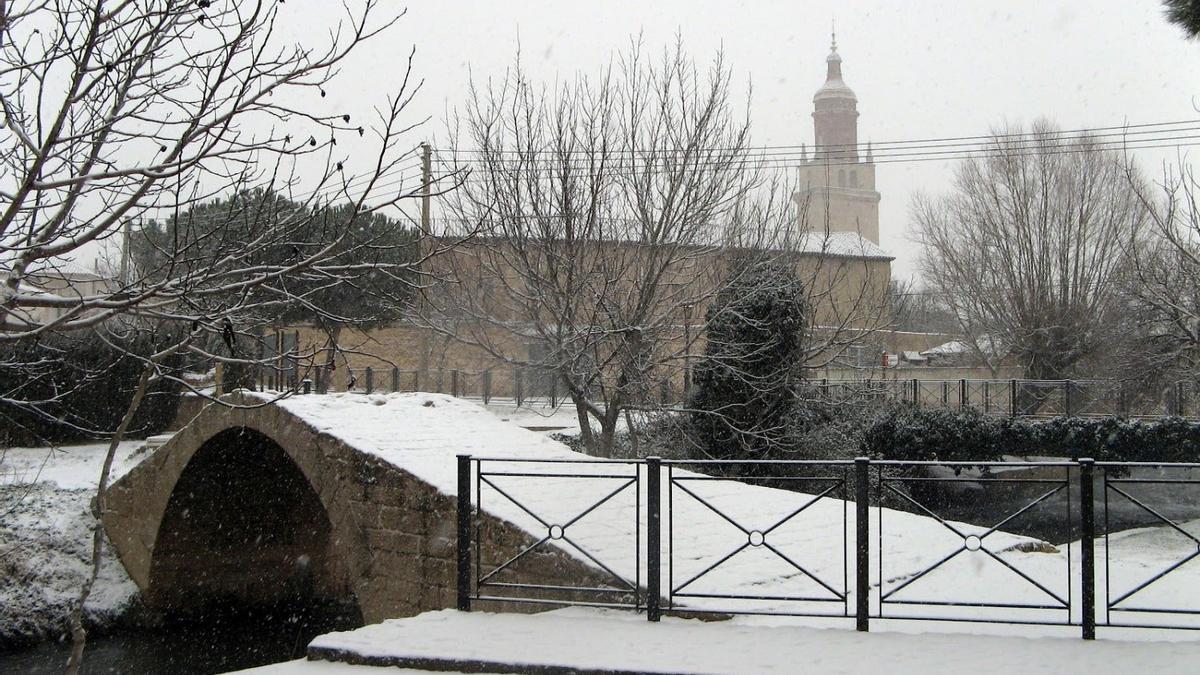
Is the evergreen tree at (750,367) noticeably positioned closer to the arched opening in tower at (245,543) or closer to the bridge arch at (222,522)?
the bridge arch at (222,522)

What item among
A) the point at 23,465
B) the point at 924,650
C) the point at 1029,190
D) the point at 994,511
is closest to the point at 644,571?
the point at 924,650

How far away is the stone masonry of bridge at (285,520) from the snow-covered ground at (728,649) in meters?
1.83

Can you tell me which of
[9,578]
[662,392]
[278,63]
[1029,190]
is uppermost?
[1029,190]

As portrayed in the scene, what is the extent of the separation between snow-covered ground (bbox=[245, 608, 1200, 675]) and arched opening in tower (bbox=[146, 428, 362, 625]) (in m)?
8.42

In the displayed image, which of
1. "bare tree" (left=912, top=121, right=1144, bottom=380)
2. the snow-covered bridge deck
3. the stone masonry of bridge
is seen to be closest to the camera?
the snow-covered bridge deck

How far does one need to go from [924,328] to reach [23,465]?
38004mm

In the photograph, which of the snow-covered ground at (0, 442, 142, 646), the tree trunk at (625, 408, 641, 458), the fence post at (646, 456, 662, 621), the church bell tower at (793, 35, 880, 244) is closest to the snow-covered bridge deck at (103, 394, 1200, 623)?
the fence post at (646, 456, 662, 621)

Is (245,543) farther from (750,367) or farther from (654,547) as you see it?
(654,547)

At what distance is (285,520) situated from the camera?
15.3 meters

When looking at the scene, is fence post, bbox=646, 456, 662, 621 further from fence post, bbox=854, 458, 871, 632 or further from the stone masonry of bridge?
the stone masonry of bridge

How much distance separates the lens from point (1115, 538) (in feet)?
32.2

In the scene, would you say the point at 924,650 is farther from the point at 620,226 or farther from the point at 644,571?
the point at 620,226

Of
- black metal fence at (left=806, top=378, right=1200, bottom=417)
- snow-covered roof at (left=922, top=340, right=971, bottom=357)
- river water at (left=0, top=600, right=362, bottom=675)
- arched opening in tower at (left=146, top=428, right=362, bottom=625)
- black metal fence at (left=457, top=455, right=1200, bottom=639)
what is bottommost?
river water at (left=0, top=600, right=362, bottom=675)

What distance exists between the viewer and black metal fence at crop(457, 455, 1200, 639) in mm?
5609
